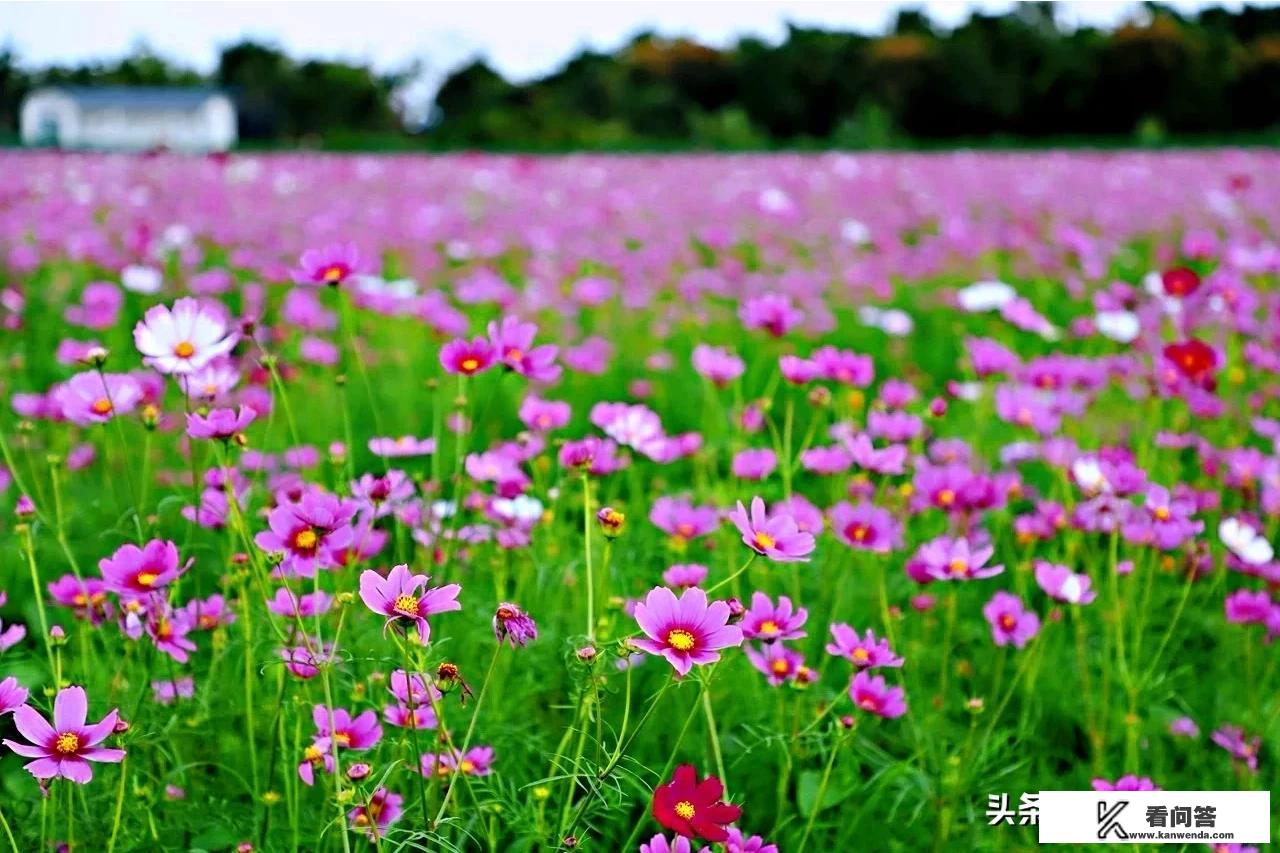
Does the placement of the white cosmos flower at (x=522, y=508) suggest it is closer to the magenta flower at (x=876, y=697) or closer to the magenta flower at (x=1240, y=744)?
the magenta flower at (x=876, y=697)

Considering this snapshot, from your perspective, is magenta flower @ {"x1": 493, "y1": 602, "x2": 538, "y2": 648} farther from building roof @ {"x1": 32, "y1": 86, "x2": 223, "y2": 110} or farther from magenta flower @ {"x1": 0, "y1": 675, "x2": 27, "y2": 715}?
building roof @ {"x1": 32, "y1": 86, "x2": 223, "y2": 110}

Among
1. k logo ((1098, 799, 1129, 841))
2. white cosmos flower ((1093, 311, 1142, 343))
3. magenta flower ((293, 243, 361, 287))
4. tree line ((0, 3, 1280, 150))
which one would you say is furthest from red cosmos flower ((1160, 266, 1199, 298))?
tree line ((0, 3, 1280, 150))

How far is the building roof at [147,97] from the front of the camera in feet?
119

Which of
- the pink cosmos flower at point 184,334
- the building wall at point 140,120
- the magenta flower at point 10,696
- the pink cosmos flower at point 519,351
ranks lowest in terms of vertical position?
the magenta flower at point 10,696

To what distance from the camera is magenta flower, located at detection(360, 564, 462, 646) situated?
83 cm

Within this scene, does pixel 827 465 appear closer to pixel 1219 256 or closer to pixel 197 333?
pixel 197 333

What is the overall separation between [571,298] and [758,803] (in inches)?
95.9

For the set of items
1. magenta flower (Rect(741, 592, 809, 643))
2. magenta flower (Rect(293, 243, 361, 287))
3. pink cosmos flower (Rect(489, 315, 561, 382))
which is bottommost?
magenta flower (Rect(741, 592, 809, 643))

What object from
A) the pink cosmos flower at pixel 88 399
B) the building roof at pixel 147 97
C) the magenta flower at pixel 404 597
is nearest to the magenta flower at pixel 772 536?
the magenta flower at pixel 404 597

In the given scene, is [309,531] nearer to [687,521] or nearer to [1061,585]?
[687,521]

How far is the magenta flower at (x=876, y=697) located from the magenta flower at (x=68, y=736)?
27.8 inches

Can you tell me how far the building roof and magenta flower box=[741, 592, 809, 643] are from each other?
38.1 meters

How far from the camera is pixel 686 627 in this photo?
0.89 m

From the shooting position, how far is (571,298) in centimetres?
362
